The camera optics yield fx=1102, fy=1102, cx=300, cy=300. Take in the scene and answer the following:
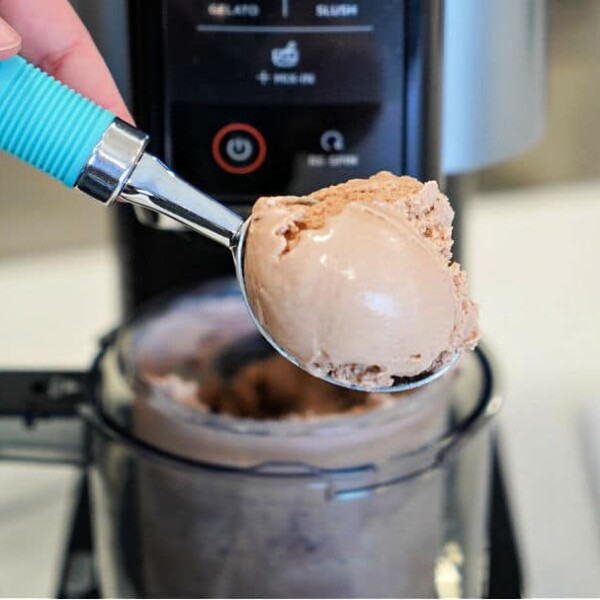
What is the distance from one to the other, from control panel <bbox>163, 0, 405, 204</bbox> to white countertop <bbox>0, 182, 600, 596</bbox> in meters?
0.14

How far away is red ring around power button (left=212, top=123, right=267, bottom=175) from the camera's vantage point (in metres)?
0.32

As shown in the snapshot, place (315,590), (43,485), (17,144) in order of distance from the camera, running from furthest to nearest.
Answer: (43,485) → (315,590) → (17,144)

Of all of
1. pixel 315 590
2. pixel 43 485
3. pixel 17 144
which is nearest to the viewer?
pixel 17 144

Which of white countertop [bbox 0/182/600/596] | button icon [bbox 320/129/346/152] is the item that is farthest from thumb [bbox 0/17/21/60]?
white countertop [bbox 0/182/600/596]

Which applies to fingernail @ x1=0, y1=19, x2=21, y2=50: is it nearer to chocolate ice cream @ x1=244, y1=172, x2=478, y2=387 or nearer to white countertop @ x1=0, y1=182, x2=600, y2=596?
chocolate ice cream @ x1=244, y1=172, x2=478, y2=387

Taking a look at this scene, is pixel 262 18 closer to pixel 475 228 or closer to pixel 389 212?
pixel 389 212

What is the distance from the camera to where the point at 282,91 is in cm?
32

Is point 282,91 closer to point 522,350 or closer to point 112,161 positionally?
point 112,161

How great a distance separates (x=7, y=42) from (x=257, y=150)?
0.32ft

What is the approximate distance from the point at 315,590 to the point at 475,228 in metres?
0.33

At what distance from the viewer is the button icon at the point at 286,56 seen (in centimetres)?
31

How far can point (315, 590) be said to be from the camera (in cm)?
36

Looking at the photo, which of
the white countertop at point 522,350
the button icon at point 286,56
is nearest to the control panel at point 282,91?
the button icon at point 286,56

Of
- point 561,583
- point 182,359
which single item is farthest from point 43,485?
point 561,583
